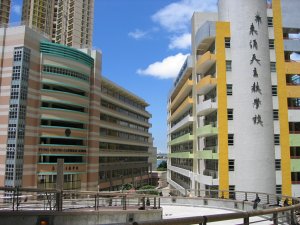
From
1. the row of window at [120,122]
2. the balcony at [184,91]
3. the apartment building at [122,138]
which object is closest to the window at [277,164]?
the balcony at [184,91]

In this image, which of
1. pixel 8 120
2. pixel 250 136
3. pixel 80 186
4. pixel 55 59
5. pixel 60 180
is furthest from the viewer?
pixel 80 186

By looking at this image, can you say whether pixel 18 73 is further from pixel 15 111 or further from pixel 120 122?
pixel 120 122

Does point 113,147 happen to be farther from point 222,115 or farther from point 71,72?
point 222,115

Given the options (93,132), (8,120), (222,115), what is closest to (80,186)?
(93,132)

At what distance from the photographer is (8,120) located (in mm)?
51656

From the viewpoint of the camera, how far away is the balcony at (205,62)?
4203cm

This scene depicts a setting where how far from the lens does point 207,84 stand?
138 ft

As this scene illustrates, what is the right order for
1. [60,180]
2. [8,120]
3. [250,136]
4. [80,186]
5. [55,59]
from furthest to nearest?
1. [80,186]
2. [55,59]
3. [8,120]
4. [250,136]
5. [60,180]

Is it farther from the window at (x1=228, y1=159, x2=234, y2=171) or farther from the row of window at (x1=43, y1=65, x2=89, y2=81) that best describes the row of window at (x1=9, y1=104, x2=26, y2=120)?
the window at (x1=228, y1=159, x2=234, y2=171)

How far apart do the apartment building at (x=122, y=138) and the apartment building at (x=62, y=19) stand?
4368cm

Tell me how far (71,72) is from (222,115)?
2768 centimetres

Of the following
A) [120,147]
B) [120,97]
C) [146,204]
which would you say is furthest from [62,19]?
[146,204]

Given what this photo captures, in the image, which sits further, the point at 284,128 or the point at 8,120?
the point at 8,120

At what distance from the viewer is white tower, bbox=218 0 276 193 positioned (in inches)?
1560
